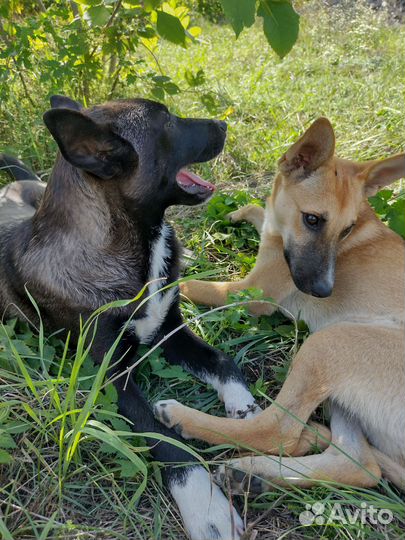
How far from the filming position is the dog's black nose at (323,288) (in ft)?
9.46

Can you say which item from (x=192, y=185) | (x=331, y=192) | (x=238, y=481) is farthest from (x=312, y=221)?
(x=238, y=481)

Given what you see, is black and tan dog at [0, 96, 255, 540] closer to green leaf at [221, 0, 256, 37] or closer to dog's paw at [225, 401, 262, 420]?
dog's paw at [225, 401, 262, 420]

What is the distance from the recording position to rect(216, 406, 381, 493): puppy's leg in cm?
222

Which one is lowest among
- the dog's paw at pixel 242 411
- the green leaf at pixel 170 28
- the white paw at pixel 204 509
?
the white paw at pixel 204 509

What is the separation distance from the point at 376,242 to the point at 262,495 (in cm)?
163

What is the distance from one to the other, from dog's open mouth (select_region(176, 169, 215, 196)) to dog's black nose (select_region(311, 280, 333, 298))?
779mm

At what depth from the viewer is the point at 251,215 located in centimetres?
394

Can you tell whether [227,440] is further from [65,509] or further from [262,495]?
[65,509]

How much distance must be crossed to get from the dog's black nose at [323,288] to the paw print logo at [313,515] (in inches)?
44.2

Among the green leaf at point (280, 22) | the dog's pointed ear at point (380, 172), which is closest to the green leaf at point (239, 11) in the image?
the green leaf at point (280, 22)

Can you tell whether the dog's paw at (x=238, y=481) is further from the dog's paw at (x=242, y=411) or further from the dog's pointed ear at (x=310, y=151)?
the dog's pointed ear at (x=310, y=151)

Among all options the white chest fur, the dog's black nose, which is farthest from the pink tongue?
the dog's black nose

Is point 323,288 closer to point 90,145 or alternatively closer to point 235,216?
point 235,216

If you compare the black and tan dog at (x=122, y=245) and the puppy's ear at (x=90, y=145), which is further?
the black and tan dog at (x=122, y=245)
